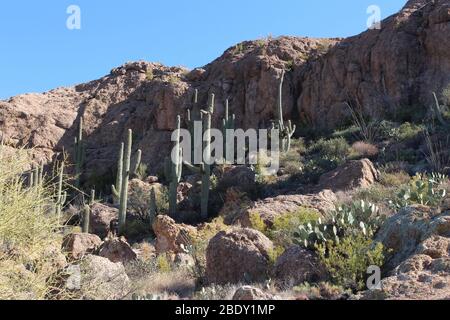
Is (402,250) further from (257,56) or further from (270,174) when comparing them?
(257,56)

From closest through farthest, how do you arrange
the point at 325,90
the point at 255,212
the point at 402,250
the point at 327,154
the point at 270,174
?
the point at 402,250 < the point at 255,212 < the point at 270,174 < the point at 327,154 < the point at 325,90

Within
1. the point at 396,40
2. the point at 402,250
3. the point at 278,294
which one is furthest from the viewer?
the point at 396,40

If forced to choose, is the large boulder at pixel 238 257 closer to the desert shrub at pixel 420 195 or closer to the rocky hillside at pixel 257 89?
the desert shrub at pixel 420 195

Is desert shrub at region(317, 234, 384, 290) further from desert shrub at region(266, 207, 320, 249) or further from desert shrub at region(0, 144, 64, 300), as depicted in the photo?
desert shrub at region(0, 144, 64, 300)

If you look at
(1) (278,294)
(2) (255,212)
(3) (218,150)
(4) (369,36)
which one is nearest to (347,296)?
(1) (278,294)

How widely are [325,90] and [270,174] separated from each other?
8.42 metres

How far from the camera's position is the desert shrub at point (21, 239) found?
4742 millimetres

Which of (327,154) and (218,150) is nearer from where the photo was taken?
(327,154)

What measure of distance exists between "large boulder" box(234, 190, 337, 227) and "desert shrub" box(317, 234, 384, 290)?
9.54ft

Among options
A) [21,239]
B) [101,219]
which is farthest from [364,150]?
[21,239]

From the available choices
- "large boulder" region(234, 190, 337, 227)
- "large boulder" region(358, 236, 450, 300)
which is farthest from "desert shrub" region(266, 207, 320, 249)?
"large boulder" region(358, 236, 450, 300)

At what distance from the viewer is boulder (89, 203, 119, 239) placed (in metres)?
16.4

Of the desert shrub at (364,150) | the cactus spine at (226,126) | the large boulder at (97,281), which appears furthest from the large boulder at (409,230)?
the cactus spine at (226,126)

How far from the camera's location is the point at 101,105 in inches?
1205
